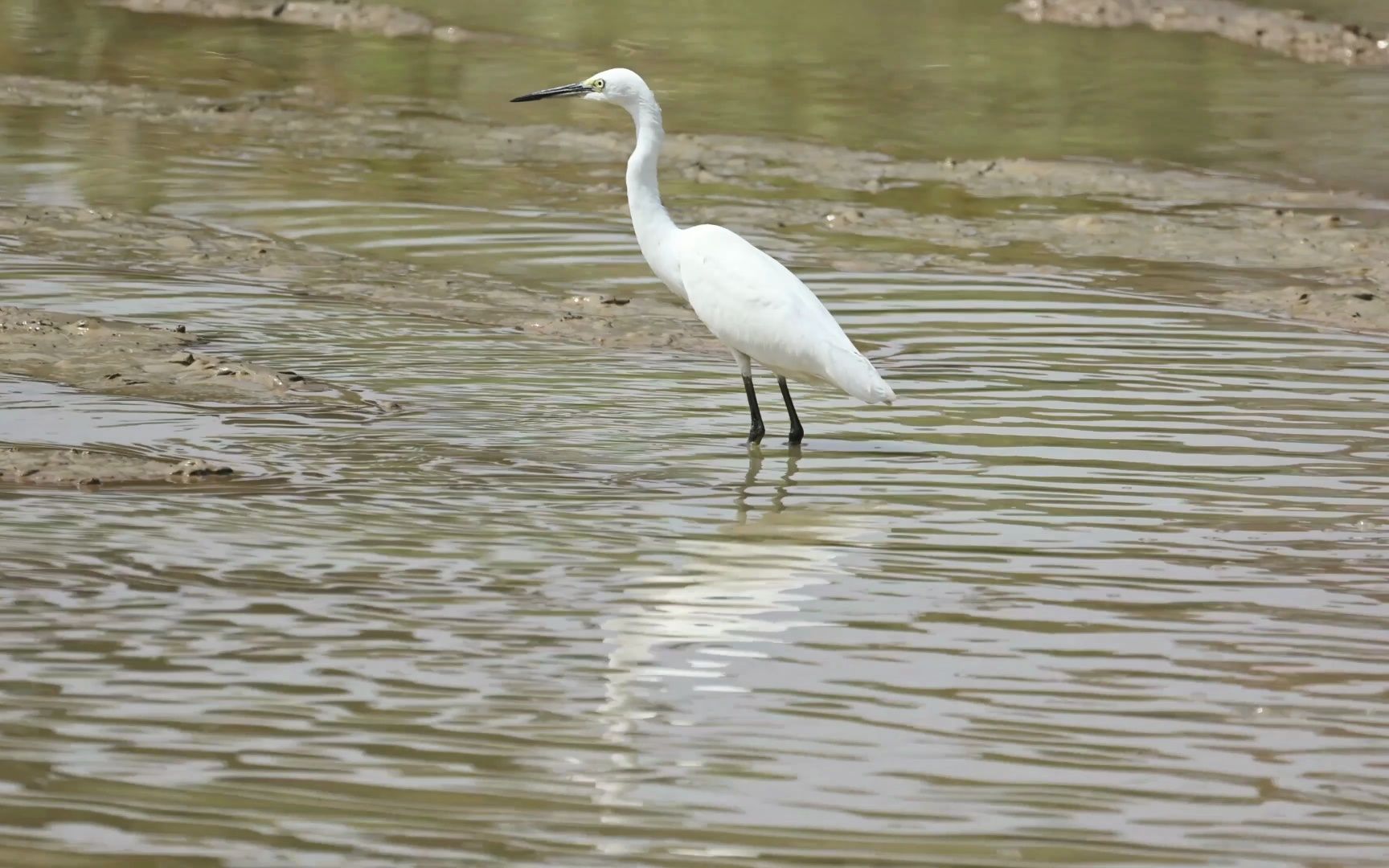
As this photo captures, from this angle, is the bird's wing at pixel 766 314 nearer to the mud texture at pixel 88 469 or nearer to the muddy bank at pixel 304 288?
the muddy bank at pixel 304 288

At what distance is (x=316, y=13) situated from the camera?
69.2ft

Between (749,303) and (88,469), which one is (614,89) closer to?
(749,303)

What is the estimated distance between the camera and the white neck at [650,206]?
8.64 metres

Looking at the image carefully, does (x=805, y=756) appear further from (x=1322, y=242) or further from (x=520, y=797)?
(x=1322, y=242)

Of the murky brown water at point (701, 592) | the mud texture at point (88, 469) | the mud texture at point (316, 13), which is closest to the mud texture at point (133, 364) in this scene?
the murky brown water at point (701, 592)

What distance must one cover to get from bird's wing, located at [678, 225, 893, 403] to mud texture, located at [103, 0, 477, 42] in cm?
1241

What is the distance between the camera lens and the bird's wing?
785 cm

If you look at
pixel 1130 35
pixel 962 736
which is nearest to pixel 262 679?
pixel 962 736

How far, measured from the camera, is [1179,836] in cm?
403

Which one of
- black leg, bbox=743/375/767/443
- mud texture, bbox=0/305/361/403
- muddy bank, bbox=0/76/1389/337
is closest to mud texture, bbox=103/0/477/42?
muddy bank, bbox=0/76/1389/337

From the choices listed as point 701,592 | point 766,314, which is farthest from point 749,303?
point 701,592

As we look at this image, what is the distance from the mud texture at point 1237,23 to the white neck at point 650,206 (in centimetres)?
1129

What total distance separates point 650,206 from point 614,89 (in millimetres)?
695

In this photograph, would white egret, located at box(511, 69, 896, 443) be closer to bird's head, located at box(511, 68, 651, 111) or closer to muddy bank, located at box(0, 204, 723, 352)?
bird's head, located at box(511, 68, 651, 111)
